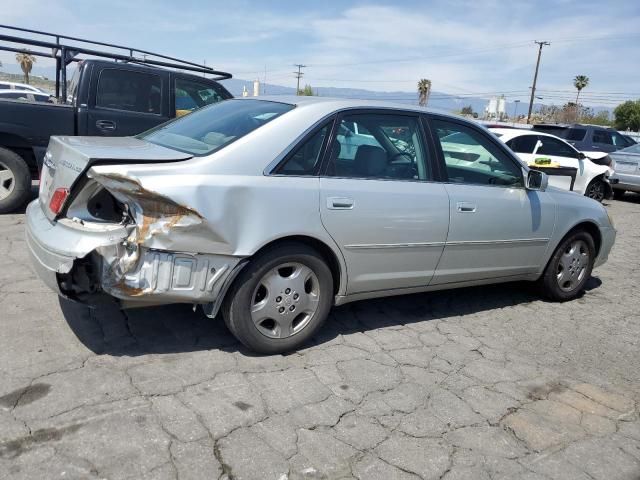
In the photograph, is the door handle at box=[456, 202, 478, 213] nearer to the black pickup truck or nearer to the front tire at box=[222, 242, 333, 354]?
the front tire at box=[222, 242, 333, 354]

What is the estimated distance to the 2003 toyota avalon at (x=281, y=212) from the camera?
308cm

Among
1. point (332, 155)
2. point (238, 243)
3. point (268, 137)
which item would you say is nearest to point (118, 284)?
point (238, 243)

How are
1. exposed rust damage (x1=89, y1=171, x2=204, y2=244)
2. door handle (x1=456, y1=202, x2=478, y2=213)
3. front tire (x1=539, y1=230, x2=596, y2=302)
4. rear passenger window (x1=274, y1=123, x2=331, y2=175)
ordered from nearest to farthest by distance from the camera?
exposed rust damage (x1=89, y1=171, x2=204, y2=244) → rear passenger window (x1=274, y1=123, x2=331, y2=175) → door handle (x1=456, y1=202, x2=478, y2=213) → front tire (x1=539, y1=230, x2=596, y2=302)

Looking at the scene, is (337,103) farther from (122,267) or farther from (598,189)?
(598,189)

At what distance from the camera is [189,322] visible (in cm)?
401

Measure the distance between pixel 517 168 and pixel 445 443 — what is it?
2592 millimetres

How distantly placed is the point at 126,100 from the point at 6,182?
1661 millimetres

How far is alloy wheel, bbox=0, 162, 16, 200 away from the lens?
6.48 metres

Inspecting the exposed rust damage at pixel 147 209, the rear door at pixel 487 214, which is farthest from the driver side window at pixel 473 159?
the exposed rust damage at pixel 147 209

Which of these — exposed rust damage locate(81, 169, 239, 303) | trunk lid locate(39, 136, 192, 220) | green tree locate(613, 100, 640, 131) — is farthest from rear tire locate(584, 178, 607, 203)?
green tree locate(613, 100, 640, 131)

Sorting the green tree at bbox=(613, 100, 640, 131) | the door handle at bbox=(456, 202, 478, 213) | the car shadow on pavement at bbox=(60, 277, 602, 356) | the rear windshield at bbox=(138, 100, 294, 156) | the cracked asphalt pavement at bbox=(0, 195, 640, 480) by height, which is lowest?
the cracked asphalt pavement at bbox=(0, 195, 640, 480)

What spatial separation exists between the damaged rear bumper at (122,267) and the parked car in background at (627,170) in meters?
12.4

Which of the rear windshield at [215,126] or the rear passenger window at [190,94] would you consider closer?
the rear windshield at [215,126]

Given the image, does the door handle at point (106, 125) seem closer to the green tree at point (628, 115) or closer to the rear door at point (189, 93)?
the rear door at point (189, 93)
